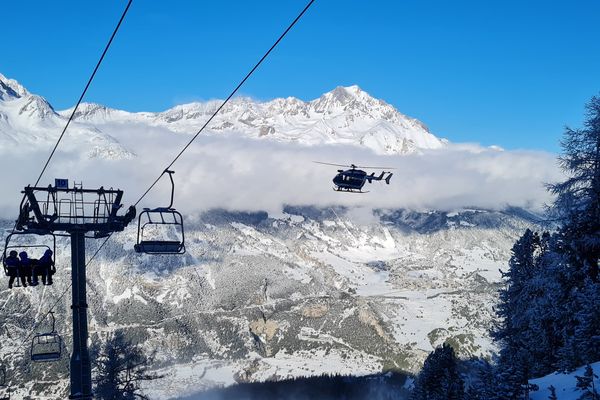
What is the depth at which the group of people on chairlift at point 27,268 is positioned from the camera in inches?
1043

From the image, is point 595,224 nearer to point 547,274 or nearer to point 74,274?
point 547,274

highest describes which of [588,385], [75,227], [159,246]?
[75,227]

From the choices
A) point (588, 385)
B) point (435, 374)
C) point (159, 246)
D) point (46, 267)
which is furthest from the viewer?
point (435, 374)

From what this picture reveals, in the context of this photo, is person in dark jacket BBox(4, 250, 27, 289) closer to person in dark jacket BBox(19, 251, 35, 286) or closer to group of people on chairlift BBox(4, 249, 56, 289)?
group of people on chairlift BBox(4, 249, 56, 289)

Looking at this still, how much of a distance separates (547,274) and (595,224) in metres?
4.42

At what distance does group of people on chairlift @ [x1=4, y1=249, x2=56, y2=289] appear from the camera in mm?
26484

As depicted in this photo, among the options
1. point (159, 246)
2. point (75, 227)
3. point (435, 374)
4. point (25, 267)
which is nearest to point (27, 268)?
point (25, 267)

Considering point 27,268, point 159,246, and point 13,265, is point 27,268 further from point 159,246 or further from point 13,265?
point 159,246

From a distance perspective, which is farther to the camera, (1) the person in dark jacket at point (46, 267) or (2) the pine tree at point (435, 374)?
(2) the pine tree at point (435, 374)

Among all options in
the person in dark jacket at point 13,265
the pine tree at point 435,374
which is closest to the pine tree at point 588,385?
the person in dark jacket at point 13,265

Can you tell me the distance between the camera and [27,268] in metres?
27.0

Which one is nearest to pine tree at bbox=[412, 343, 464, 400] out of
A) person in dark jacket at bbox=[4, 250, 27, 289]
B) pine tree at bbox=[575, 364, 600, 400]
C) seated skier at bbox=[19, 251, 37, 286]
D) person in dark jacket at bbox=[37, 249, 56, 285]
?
pine tree at bbox=[575, 364, 600, 400]

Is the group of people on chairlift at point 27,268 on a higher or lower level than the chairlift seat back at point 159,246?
lower

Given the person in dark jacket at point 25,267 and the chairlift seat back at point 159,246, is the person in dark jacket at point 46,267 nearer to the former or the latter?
the person in dark jacket at point 25,267
